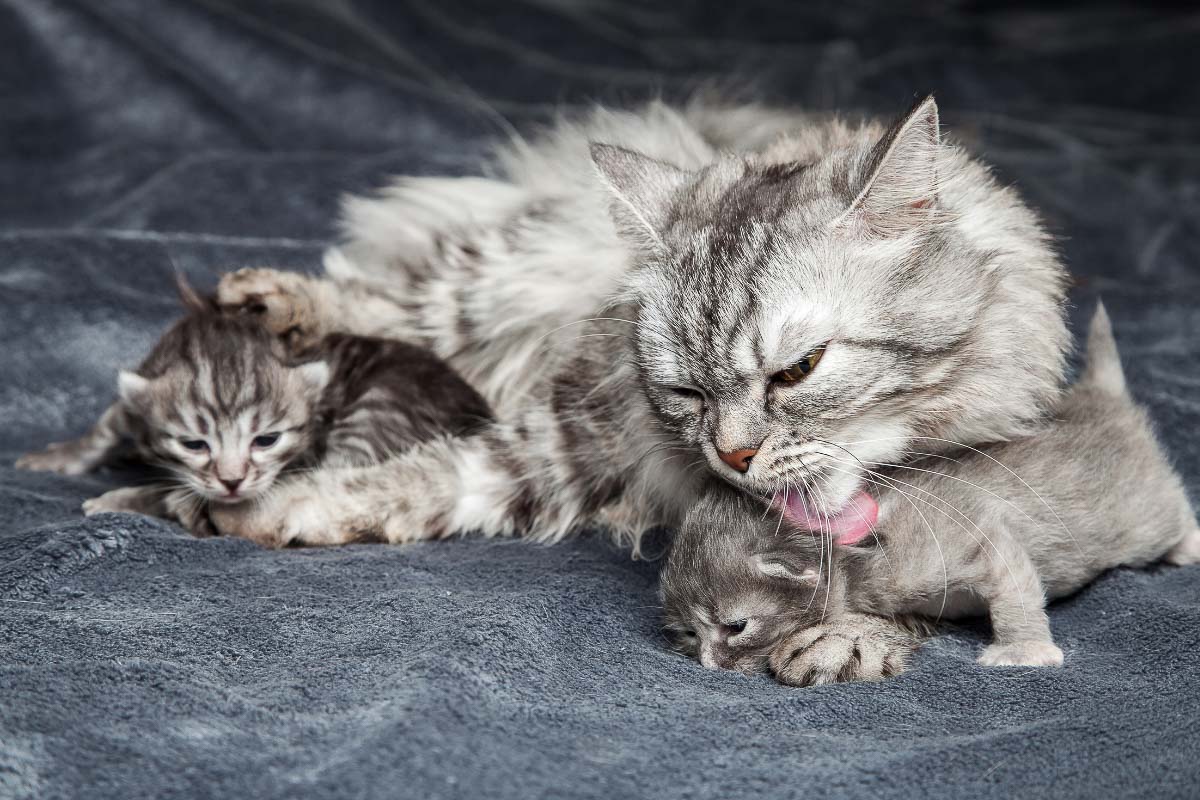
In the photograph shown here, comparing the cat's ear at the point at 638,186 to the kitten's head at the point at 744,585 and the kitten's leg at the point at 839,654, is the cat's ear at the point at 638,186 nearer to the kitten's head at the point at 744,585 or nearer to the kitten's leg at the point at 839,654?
the kitten's head at the point at 744,585

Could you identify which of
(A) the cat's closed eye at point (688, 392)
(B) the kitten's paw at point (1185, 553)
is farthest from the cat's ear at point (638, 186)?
(B) the kitten's paw at point (1185, 553)

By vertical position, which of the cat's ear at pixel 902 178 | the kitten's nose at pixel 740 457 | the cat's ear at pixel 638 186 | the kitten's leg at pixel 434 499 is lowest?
the kitten's leg at pixel 434 499

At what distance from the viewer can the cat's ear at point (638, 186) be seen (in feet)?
5.78

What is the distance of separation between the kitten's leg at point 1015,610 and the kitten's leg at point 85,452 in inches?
64.2

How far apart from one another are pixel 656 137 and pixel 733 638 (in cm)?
115

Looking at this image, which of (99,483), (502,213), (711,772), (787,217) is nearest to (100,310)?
(99,483)

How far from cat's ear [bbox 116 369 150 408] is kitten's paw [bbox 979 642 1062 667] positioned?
1.44m

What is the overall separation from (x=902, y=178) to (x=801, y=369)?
277 mm

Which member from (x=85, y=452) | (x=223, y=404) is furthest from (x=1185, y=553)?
(x=85, y=452)

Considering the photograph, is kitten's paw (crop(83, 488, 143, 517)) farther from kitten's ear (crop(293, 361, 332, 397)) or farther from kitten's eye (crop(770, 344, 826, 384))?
kitten's eye (crop(770, 344, 826, 384))

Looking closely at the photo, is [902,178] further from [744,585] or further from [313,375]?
[313,375]

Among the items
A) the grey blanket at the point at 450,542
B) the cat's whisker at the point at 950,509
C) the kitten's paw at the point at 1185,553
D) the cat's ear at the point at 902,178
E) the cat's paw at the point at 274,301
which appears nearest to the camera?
the grey blanket at the point at 450,542

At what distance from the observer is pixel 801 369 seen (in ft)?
5.09

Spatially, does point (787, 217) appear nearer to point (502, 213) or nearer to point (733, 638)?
point (733, 638)
